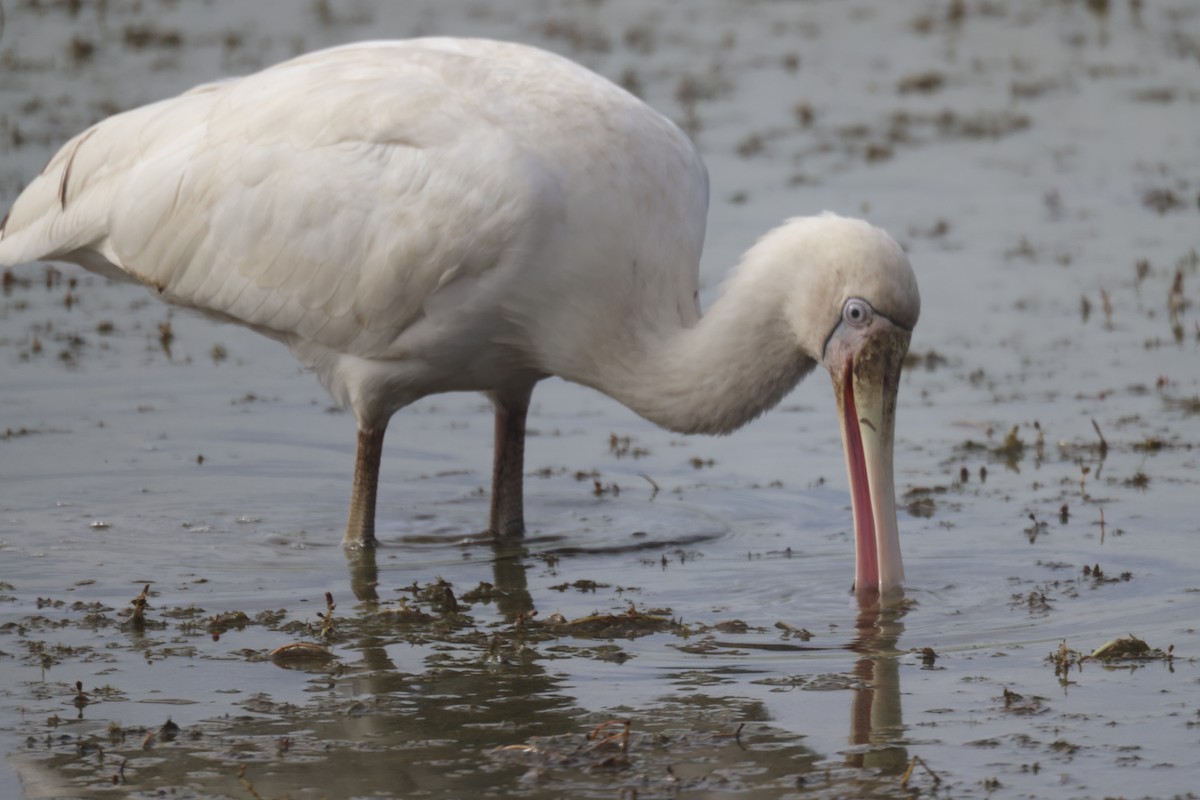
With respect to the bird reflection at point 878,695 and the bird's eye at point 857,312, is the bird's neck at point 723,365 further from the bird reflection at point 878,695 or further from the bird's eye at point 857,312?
the bird reflection at point 878,695

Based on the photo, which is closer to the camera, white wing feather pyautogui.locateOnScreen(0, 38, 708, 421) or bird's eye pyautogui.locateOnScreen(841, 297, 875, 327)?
bird's eye pyautogui.locateOnScreen(841, 297, 875, 327)

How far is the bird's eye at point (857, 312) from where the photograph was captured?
20.7 feet

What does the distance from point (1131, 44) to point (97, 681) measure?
14641 mm

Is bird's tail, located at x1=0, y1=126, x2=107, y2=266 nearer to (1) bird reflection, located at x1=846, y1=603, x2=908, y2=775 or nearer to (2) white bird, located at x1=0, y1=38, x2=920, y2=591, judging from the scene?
(2) white bird, located at x1=0, y1=38, x2=920, y2=591

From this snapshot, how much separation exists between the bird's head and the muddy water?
0.27m

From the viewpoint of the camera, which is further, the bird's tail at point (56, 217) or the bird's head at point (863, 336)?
the bird's tail at point (56, 217)

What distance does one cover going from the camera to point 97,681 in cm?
575

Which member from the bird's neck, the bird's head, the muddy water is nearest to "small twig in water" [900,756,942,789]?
the muddy water

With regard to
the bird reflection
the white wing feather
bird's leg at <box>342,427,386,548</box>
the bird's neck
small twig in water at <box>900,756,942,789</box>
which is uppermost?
the white wing feather

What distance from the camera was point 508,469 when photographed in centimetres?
778

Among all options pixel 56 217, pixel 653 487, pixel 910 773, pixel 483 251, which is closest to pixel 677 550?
pixel 653 487

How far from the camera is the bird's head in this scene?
6.31 meters

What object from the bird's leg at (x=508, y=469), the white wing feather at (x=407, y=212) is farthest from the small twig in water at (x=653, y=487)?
the white wing feather at (x=407, y=212)

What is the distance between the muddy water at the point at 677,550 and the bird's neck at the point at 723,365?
25.3 inches
